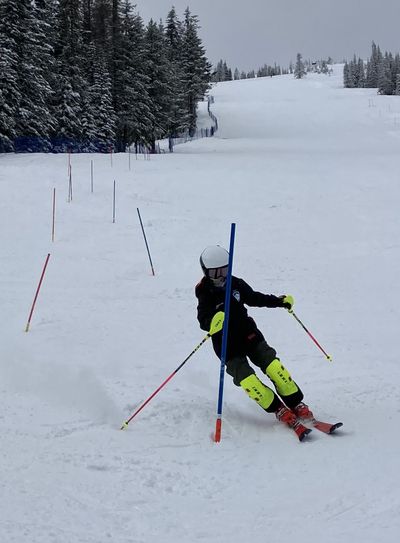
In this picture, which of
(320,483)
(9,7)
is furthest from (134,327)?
(9,7)

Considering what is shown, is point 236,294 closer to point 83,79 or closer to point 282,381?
point 282,381

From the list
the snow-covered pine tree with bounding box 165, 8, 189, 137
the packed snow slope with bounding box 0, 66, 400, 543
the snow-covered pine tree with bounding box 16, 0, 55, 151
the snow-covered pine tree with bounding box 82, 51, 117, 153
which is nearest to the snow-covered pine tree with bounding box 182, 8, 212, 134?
the snow-covered pine tree with bounding box 165, 8, 189, 137

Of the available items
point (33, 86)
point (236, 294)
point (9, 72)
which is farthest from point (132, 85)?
point (236, 294)

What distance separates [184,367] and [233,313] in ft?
7.21

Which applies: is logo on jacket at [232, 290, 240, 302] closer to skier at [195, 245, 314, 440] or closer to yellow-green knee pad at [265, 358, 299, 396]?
skier at [195, 245, 314, 440]

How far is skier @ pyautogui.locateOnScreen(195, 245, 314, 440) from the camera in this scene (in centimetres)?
553

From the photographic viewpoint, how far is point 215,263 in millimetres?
5523

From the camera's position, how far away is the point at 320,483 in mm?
4215

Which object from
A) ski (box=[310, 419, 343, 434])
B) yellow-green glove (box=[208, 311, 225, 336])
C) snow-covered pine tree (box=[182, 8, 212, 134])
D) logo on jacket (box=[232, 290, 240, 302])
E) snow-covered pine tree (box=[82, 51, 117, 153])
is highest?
snow-covered pine tree (box=[182, 8, 212, 134])

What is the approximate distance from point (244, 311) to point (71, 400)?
205 centimetres

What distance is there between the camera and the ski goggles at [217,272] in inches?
218

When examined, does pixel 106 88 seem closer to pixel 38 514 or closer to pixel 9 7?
pixel 9 7

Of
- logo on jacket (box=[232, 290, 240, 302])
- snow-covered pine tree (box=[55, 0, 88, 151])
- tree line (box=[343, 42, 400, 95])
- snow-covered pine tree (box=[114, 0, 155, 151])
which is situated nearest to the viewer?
logo on jacket (box=[232, 290, 240, 302])

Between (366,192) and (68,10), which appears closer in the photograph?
(366,192)
